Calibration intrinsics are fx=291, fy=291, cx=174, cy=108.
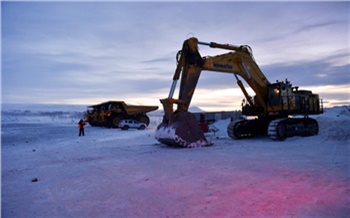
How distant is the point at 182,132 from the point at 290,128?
7152mm

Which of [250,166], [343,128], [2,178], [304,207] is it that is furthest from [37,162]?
[343,128]

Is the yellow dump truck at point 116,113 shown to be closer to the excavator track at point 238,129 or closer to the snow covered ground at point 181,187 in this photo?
the excavator track at point 238,129

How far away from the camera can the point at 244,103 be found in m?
18.9

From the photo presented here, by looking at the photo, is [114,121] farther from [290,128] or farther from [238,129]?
[290,128]

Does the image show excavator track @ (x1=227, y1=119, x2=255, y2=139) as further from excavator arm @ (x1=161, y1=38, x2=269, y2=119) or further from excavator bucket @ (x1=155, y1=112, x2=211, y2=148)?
excavator bucket @ (x1=155, y1=112, x2=211, y2=148)

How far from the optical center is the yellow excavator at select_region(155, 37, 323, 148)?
13.3 m

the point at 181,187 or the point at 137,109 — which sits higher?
the point at 137,109

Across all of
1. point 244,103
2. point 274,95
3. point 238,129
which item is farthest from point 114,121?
point 274,95

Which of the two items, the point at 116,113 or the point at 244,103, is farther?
the point at 116,113

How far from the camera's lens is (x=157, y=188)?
6.28 metres

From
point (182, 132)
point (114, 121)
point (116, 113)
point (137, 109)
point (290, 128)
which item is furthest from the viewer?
point (137, 109)

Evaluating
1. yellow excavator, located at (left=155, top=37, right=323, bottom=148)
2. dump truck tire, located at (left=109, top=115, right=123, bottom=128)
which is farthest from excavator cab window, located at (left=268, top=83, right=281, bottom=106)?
dump truck tire, located at (left=109, top=115, right=123, bottom=128)

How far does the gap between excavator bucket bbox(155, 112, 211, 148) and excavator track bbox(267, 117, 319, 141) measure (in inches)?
176

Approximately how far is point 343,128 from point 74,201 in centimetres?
1635
